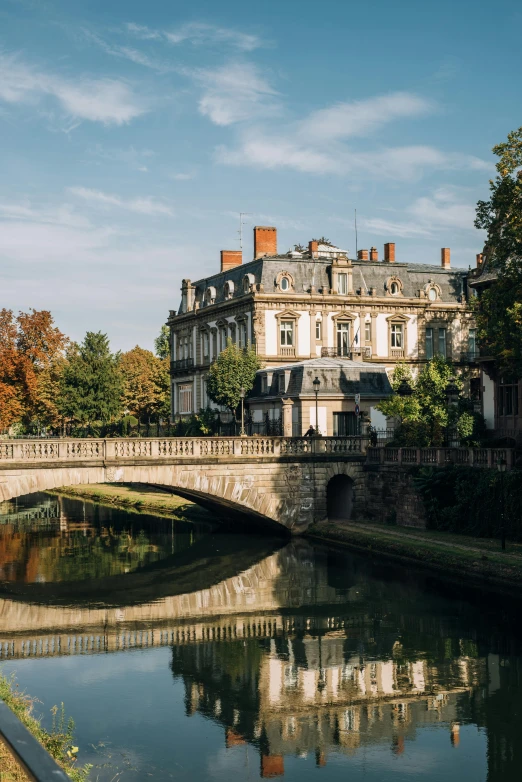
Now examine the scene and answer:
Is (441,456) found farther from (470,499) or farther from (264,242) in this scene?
(264,242)

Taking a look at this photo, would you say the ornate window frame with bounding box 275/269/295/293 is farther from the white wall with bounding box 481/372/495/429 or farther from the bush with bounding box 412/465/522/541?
the bush with bounding box 412/465/522/541

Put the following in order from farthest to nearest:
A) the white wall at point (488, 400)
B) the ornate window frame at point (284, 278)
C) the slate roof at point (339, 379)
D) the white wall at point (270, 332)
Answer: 1. the ornate window frame at point (284, 278)
2. the white wall at point (270, 332)
3. the slate roof at point (339, 379)
4. the white wall at point (488, 400)

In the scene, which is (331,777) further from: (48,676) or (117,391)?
(117,391)

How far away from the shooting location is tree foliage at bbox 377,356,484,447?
48938 millimetres

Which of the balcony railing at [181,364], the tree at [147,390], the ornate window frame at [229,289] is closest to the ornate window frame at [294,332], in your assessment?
the ornate window frame at [229,289]

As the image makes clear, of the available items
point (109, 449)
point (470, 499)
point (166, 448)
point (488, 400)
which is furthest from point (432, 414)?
point (109, 449)

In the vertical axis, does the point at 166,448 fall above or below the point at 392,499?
above

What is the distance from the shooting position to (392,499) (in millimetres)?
48312

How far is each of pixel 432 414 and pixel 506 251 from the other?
16249mm

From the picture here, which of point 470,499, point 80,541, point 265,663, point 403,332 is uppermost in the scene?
point 403,332

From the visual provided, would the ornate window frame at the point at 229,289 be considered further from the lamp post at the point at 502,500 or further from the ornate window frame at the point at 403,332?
the lamp post at the point at 502,500

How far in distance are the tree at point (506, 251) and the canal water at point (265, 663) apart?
9591mm

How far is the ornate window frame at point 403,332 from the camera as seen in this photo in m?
77.2

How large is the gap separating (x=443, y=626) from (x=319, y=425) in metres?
30.6
